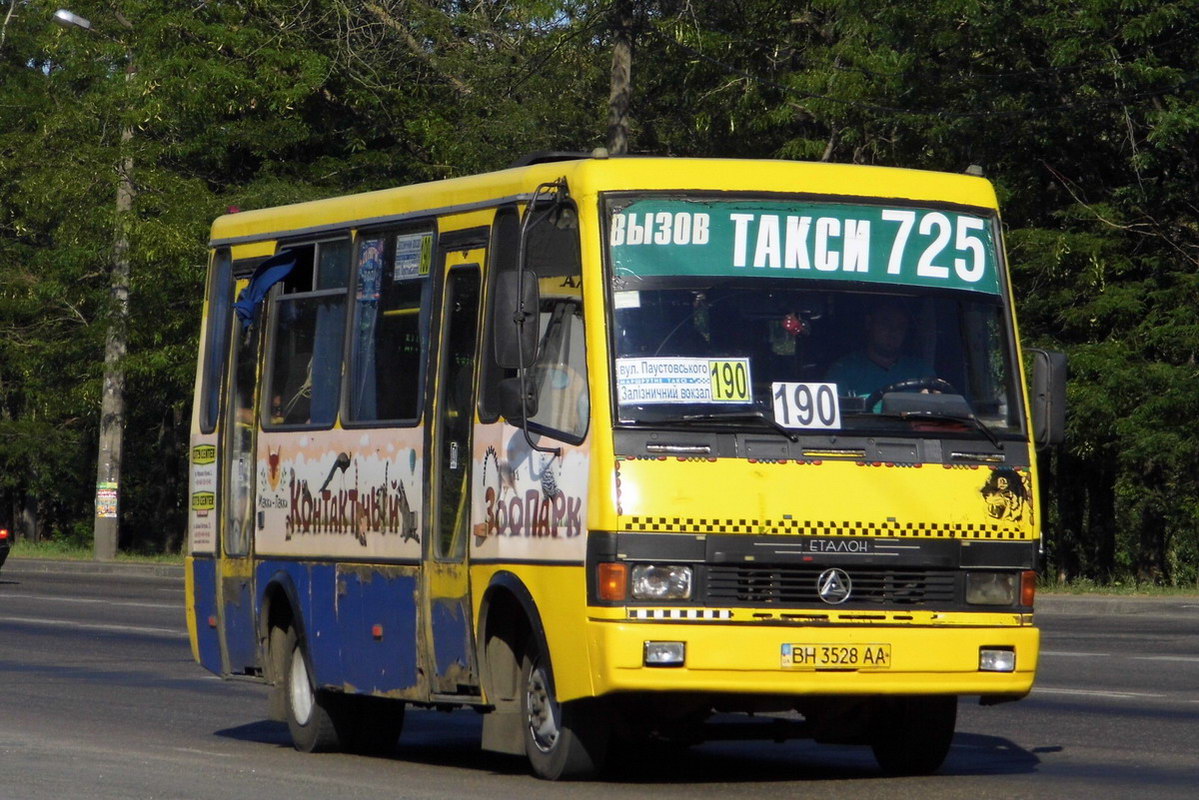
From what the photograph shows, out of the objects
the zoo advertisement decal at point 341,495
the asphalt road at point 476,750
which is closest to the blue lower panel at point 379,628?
the zoo advertisement decal at point 341,495

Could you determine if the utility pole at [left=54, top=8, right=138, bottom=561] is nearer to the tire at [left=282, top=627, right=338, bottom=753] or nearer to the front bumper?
the tire at [left=282, top=627, right=338, bottom=753]

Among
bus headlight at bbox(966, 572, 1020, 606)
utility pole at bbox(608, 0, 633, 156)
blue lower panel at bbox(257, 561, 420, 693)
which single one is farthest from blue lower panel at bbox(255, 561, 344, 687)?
utility pole at bbox(608, 0, 633, 156)

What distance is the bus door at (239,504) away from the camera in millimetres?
12570

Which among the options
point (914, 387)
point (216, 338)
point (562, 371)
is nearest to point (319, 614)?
point (216, 338)

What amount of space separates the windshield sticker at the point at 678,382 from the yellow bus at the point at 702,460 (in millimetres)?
13

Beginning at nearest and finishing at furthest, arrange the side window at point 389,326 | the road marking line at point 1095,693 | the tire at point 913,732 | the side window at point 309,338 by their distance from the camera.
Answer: the tire at point 913,732
the side window at point 389,326
the side window at point 309,338
the road marking line at point 1095,693

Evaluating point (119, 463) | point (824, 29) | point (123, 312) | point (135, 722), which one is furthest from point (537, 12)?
point (135, 722)

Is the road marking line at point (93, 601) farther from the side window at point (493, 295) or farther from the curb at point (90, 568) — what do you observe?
the side window at point (493, 295)

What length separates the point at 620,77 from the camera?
2797cm

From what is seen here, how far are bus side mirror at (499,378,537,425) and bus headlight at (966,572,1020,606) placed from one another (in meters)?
2.03

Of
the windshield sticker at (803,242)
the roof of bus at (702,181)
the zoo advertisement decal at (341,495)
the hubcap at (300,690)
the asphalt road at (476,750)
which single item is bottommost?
the asphalt road at (476,750)

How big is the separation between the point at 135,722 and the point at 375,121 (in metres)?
26.6

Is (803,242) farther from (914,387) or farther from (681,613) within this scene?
(681,613)

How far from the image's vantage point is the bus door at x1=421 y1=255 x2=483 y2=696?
10336 mm
